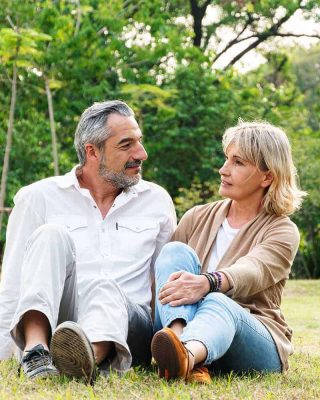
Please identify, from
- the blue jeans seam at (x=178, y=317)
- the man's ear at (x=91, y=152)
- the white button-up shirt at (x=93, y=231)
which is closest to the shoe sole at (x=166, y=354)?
the blue jeans seam at (x=178, y=317)

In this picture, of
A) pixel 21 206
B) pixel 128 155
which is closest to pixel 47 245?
pixel 21 206

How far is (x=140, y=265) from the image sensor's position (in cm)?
409

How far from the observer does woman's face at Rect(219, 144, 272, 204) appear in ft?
13.2

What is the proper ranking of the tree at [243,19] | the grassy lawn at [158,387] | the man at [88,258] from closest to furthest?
the grassy lawn at [158,387] → the man at [88,258] → the tree at [243,19]

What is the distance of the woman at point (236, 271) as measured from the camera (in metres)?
3.37

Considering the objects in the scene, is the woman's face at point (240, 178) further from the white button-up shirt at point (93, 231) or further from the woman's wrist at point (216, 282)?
the woman's wrist at point (216, 282)

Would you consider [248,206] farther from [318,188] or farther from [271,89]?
[271,89]

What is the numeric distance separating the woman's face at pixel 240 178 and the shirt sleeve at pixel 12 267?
912 mm

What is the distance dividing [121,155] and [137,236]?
417 mm

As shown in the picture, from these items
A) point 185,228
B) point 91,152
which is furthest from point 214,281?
point 91,152

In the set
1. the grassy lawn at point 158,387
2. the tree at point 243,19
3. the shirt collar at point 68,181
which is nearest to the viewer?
the grassy lawn at point 158,387

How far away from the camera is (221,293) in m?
3.54

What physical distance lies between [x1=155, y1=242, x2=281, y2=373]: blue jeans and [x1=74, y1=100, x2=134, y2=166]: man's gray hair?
83cm

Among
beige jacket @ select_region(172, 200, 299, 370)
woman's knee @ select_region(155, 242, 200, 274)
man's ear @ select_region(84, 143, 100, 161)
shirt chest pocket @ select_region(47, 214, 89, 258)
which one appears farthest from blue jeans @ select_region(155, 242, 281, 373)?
man's ear @ select_region(84, 143, 100, 161)
